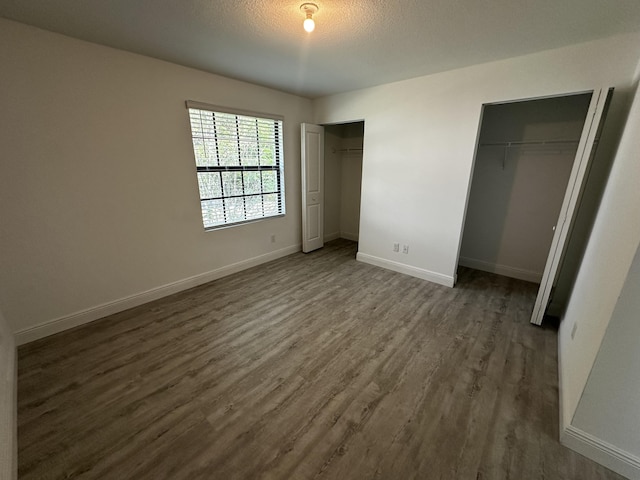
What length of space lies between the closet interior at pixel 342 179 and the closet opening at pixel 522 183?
6.72 feet

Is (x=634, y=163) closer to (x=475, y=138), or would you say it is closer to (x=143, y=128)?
(x=475, y=138)

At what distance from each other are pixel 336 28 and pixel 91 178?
250cm

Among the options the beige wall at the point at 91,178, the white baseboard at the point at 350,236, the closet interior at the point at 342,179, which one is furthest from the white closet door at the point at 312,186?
the beige wall at the point at 91,178

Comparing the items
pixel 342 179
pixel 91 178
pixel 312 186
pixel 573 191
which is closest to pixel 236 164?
pixel 312 186

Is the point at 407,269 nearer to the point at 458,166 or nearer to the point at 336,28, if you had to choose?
the point at 458,166

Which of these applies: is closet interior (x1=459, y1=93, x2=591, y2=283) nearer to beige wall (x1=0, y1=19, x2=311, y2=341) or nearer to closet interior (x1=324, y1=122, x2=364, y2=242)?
closet interior (x1=324, y1=122, x2=364, y2=242)

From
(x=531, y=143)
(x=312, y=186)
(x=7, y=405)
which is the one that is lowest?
(x=7, y=405)

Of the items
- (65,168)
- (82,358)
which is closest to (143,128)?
(65,168)

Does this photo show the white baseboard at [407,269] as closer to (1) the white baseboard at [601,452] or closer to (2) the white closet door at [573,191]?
(2) the white closet door at [573,191]

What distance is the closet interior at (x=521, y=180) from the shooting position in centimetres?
296

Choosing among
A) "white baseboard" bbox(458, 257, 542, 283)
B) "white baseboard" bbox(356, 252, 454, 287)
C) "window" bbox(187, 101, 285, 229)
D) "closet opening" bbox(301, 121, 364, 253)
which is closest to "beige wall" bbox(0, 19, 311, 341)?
"window" bbox(187, 101, 285, 229)

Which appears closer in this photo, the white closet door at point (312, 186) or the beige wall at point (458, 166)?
the beige wall at point (458, 166)

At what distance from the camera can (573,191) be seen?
2145mm

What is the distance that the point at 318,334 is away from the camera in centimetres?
238
